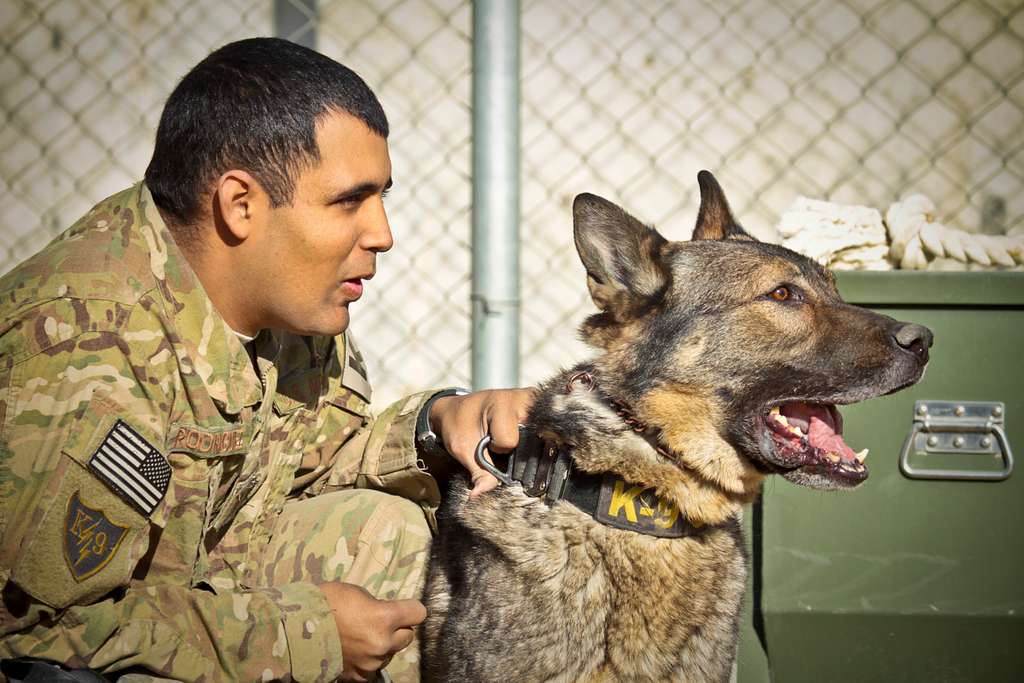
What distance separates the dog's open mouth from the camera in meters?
1.92

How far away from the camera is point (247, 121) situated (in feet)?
6.19

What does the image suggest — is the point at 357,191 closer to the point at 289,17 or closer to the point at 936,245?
the point at 936,245

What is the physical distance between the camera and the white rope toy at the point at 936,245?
2.80 metres

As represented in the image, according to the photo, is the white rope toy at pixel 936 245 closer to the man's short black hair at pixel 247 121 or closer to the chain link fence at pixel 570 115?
the chain link fence at pixel 570 115

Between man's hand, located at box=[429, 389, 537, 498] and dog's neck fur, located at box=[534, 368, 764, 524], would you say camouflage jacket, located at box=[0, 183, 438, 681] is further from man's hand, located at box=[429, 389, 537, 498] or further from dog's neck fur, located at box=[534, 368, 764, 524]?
dog's neck fur, located at box=[534, 368, 764, 524]

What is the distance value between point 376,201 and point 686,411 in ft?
2.73

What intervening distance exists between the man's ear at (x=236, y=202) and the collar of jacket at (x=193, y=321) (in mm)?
123

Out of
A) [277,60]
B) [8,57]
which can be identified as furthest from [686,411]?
[8,57]

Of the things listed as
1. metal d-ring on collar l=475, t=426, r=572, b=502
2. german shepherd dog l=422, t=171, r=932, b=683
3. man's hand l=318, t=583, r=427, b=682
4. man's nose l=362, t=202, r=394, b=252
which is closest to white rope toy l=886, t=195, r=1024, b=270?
german shepherd dog l=422, t=171, r=932, b=683

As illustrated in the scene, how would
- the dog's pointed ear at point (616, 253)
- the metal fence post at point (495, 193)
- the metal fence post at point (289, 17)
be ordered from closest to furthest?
1. the dog's pointed ear at point (616, 253)
2. the metal fence post at point (495, 193)
3. the metal fence post at point (289, 17)

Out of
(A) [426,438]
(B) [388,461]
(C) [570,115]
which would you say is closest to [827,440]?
(A) [426,438]

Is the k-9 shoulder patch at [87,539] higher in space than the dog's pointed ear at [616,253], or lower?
lower

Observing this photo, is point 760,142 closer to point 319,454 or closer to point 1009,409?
point 1009,409

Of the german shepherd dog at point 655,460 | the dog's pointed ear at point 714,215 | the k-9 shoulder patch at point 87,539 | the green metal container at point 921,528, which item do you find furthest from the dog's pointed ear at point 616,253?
the k-9 shoulder patch at point 87,539
